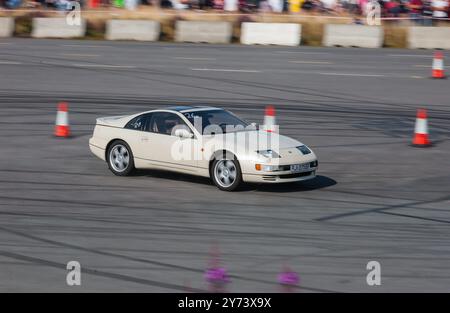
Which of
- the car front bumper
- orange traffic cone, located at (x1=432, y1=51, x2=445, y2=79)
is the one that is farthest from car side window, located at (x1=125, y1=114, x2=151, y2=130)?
orange traffic cone, located at (x1=432, y1=51, x2=445, y2=79)

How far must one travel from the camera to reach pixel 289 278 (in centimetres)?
898

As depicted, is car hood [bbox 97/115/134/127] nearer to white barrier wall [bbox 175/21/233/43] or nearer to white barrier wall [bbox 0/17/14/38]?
white barrier wall [bbox 175/21/233/43]

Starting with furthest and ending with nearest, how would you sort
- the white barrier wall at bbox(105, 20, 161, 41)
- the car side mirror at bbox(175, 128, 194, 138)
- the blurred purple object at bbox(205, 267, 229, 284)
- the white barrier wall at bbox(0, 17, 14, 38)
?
the white barrier wall at bbox(0, 17, 14, 38) → the white barrier wall at bbox(105, 20, 161, 41) → the car side mirror at bbox(175, 128, 194, 138) → the blurred purple object at bbox(205, 267, 229, 284)

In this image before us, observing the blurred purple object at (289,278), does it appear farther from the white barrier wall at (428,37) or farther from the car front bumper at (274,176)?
the white barrier wall at (428,37)

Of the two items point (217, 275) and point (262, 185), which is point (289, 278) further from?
point (262, 185)

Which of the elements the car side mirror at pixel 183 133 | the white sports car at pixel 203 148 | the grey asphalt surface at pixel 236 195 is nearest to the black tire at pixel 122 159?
the white sports car at pixel 203 148

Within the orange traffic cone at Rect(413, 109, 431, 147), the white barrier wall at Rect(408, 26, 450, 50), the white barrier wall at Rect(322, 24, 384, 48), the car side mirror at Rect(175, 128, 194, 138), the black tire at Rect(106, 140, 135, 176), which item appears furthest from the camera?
the white barrier wall at Rect(322, 24, 384, 48)

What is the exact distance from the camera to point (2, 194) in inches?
530

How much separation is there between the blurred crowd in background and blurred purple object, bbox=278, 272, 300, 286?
26.2 metres

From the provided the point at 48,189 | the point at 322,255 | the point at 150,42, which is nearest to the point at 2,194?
the point at 48,189

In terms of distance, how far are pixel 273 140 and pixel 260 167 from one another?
0.79 metres

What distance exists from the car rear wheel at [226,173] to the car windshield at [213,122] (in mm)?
702

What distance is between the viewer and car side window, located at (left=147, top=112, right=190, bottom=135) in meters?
14.5
